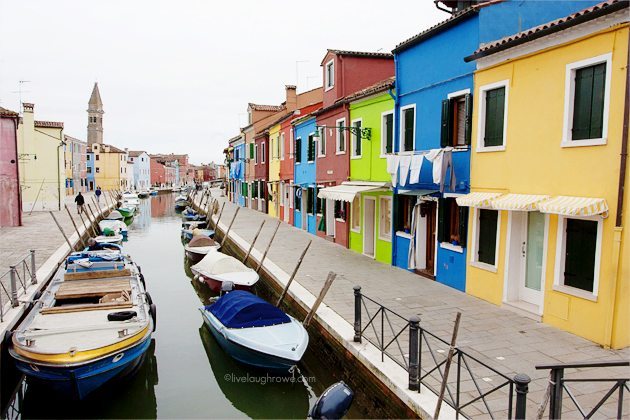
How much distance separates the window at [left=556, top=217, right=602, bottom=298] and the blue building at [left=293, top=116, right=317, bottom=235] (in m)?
13.4

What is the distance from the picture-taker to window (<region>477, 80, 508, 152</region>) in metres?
9.45

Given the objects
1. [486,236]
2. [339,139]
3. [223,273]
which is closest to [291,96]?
[339,139]

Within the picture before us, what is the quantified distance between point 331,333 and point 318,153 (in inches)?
493

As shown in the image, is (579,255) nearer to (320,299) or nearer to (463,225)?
(463,225)

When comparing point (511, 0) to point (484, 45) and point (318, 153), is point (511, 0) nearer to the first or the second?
point (484, 45)

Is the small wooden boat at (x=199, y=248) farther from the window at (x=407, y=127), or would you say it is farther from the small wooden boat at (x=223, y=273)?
the window at (x=407, y=127)

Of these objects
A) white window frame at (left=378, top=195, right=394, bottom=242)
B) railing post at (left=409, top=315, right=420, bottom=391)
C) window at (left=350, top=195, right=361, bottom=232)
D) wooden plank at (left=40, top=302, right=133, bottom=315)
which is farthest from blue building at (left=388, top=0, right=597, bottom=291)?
wooden plank at (left=40, top=302, right=133, bottom=315)

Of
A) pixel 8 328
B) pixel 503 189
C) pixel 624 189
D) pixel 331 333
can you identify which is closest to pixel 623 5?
pixel 624 189

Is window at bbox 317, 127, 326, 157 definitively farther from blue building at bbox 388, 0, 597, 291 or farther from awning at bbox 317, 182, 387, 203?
blue building at bbox 388, 0, 597, 291

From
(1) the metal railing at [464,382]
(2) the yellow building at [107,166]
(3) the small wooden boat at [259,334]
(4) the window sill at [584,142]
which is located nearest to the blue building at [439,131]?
(4) the window sill at [584,142]

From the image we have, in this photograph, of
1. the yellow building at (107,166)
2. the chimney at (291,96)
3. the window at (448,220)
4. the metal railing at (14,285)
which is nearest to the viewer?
the metal railing at (14,285)

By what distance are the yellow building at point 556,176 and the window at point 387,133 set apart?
13.2 ft

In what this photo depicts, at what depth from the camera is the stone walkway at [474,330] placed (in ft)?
19.7

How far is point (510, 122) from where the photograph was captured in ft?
30.2
